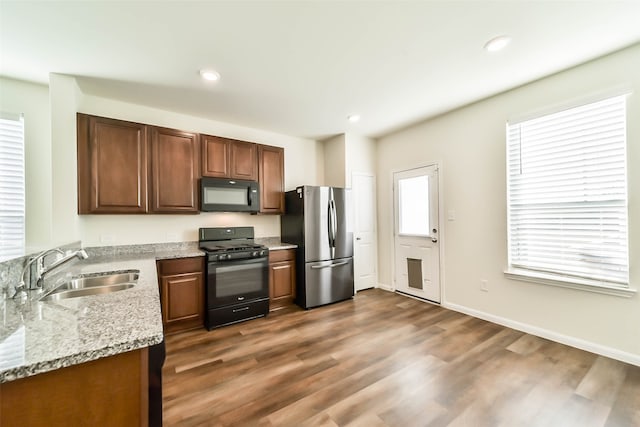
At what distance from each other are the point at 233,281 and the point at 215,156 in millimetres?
1622

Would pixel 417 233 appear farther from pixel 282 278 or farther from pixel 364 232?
pixel 282 278

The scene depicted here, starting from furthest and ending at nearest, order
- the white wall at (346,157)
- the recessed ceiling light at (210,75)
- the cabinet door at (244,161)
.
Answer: the white wall at (346,157), the cabinet door at (244,161), the recessed ceiling light at (210,75)

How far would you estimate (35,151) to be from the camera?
2.62 metres

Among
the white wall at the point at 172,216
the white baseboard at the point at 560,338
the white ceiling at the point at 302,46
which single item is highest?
the white ceiling at the point at 302,46

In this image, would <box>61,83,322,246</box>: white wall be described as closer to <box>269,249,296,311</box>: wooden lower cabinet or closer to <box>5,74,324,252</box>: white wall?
<box>5,74,324,252</box>: white wall

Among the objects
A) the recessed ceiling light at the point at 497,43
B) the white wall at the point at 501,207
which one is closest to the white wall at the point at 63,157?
the recessed ceiling light at the point at 497,43

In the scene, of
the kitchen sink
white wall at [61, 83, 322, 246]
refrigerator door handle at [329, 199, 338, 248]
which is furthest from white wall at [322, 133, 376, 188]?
the kitchen sink

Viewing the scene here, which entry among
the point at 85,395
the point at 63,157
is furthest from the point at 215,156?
the point at 85,395

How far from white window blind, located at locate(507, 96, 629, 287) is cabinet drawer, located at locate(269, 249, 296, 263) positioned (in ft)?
8.91

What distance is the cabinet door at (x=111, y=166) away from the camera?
8.53 ft

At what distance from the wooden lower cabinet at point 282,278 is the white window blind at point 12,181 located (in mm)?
2518

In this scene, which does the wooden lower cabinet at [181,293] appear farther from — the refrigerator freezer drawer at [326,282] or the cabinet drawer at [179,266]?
the refrigerator freezer drawer at [326,282]

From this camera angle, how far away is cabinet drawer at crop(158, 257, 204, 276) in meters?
2.75

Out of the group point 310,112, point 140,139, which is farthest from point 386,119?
point 140,139
